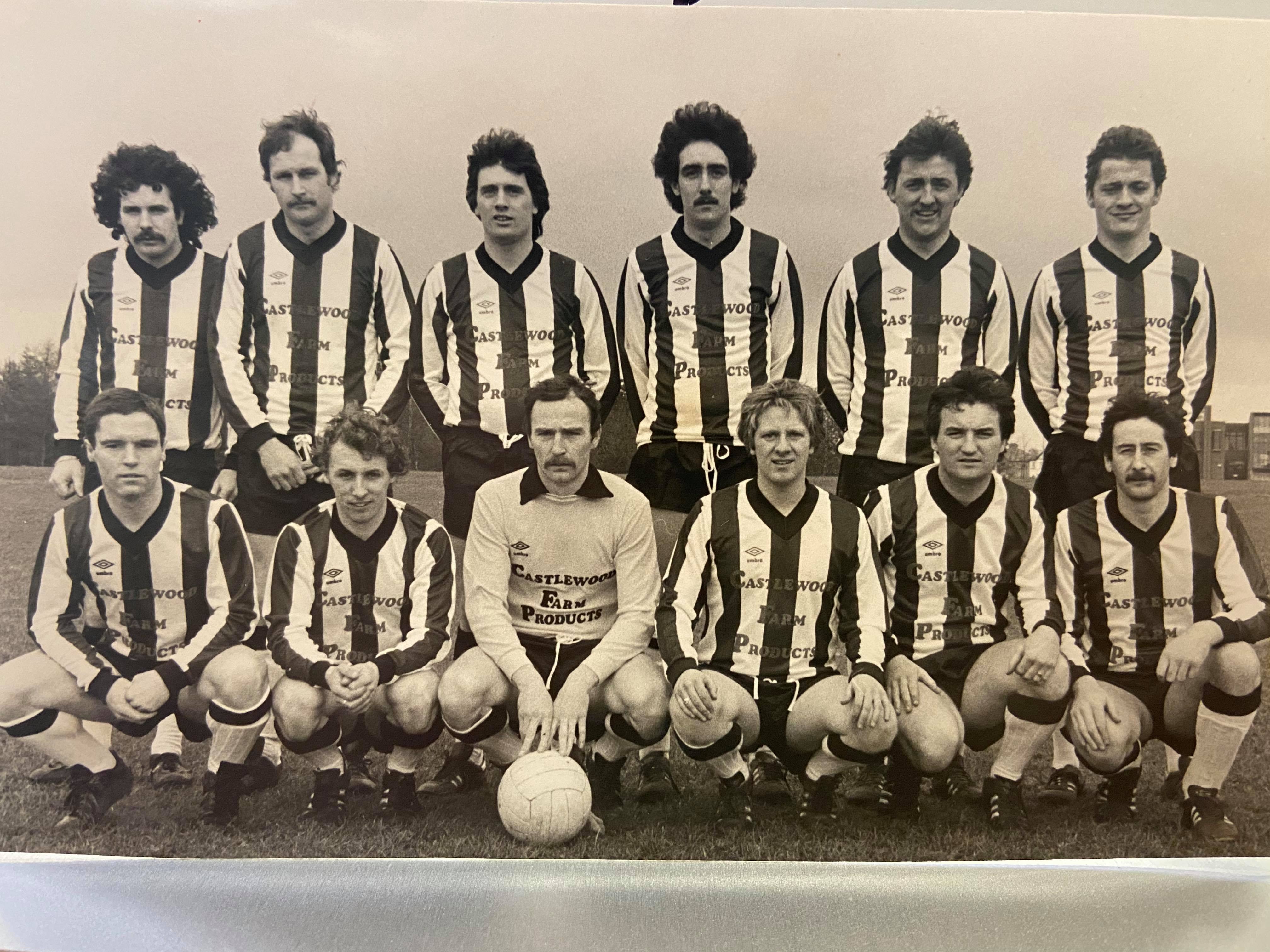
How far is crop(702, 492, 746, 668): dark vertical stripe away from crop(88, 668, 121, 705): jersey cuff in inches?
68.5

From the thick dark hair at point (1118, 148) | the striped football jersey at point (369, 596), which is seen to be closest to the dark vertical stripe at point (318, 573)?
the striped football jersey at point (369, 596)

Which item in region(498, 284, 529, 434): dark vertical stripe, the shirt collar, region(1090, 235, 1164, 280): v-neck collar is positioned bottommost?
the shirt collar

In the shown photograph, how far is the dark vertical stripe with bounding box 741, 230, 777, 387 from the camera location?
260 centimetres

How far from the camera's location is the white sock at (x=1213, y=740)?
264 cm

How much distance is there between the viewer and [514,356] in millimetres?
2596

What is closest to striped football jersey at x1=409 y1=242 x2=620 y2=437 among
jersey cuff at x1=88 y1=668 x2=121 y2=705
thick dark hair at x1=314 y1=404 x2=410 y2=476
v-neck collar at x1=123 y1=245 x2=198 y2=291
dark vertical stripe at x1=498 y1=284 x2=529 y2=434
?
dark vertical stripe at x1=498 y1=284 x2=529 y2=434

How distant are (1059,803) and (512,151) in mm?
2469

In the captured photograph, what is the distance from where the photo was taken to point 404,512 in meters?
2.60

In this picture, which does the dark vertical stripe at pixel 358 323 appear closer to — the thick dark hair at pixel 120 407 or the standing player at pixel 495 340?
the standing player at pixel 495 340


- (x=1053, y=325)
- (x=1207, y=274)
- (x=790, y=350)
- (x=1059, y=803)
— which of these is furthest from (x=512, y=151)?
(x=1059, y=803)

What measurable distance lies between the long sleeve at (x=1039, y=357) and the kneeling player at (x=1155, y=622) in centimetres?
18

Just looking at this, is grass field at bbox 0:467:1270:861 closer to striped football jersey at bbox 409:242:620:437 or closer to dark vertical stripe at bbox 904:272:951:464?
striped football jersey at bbox 409:242:620:437

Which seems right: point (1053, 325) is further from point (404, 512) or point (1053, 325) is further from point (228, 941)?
point (228, 941)

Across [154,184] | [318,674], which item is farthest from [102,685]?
[154,184]
